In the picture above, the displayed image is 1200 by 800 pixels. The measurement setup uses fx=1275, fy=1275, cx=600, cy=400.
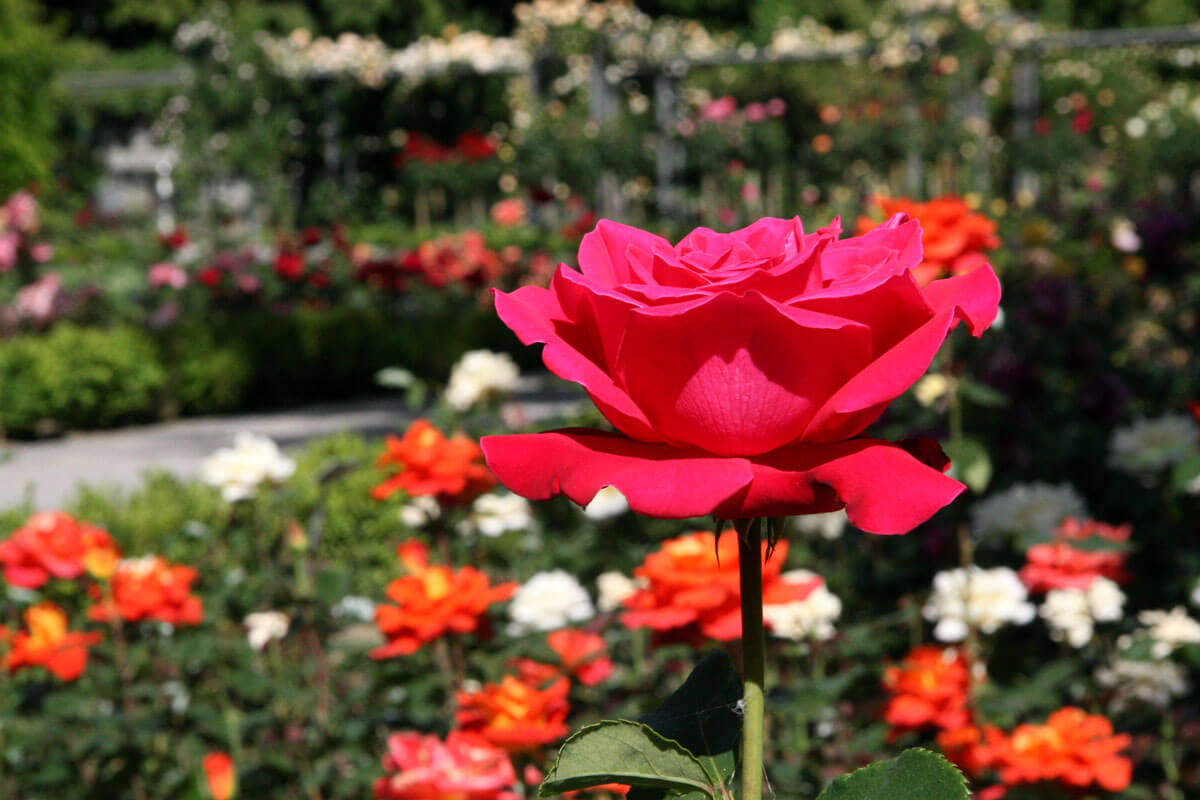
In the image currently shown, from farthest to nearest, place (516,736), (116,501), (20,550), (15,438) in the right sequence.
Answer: (15,438), (116,501), (20,550), (516,736)

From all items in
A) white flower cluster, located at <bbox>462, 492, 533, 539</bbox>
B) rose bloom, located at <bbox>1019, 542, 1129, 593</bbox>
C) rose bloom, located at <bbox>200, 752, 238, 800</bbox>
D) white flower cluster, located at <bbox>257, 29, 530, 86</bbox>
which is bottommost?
white flower cluster, located at <bbox>257, 29, 530, 86</bbox>

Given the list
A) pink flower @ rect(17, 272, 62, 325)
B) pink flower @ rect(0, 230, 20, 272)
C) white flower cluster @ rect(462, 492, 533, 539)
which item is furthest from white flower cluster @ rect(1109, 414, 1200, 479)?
pink flower @ rect(0, 230, 20, 272)

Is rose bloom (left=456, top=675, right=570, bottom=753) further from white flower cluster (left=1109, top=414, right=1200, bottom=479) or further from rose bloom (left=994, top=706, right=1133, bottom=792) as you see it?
white flower cluster (left=1109, top=414, right=1200, bottom=479)

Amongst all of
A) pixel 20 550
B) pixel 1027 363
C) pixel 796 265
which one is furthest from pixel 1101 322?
pixel 796 265

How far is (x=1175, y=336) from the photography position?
3268mm

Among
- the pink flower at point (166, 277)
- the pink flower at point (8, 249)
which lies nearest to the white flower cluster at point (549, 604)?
the pink flower at point (166, 277)

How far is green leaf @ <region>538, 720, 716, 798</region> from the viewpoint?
45 centimetres

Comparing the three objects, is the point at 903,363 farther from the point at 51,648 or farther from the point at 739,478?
the point at 51,648

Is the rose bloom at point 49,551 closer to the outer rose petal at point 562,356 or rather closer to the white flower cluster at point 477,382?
the white flower cluster at point 477,382

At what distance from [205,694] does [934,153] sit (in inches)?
304

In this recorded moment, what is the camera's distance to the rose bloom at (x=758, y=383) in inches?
16.5

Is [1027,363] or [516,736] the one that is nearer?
[516,736]

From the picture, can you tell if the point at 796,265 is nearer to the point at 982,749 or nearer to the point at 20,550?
the point at 982,749

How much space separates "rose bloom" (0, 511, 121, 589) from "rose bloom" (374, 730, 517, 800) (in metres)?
0.91
